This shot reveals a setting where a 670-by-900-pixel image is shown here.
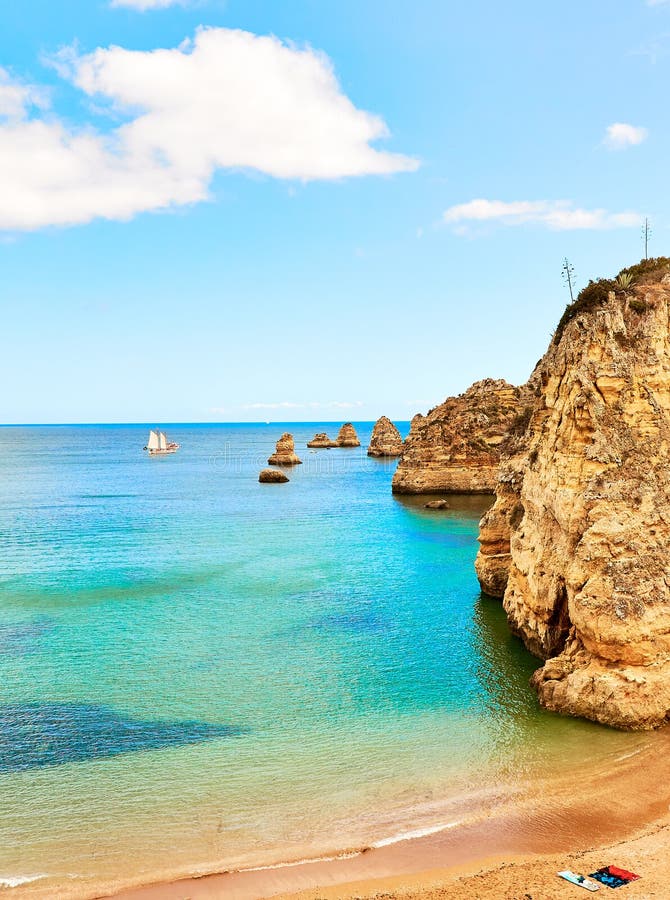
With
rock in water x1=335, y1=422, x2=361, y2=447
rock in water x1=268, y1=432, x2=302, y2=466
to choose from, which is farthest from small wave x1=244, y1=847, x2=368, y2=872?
rock in water x1=335, y1=422, x2=361, y2=447

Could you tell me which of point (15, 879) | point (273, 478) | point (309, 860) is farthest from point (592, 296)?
point (273, 478)

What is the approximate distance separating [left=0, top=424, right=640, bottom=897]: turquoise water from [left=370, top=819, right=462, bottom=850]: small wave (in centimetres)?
14

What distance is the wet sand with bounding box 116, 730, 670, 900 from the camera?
36.1 ft

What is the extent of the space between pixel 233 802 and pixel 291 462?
10260 centimetres

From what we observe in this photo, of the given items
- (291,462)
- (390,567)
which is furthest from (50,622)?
(291,462)

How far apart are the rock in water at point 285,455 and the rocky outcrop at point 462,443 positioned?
4712 centimetres

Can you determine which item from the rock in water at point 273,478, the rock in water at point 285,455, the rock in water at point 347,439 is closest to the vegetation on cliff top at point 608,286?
the rock in water at point 273,478

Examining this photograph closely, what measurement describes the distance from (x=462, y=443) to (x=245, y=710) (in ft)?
170

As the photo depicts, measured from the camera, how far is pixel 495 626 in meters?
25.2

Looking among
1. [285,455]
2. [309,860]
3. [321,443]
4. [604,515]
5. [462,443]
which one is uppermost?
[462,443]

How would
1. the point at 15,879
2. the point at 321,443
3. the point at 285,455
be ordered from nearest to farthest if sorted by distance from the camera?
the point at 15,879, the point at 285,455, the point at 321,443

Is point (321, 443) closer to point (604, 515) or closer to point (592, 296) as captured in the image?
point (592, 296)

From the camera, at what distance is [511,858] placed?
11.9 m

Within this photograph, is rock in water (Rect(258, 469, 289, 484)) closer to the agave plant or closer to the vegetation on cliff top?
the vegetation on cliff top
